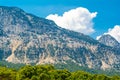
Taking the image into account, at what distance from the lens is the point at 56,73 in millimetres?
160000

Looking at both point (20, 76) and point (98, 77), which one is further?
point (98, 77)

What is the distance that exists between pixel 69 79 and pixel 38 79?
57.8ft

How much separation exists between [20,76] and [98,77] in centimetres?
4270

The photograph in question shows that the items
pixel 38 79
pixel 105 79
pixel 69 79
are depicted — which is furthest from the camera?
pixel 105 79

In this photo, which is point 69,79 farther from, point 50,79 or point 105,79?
point 105,79

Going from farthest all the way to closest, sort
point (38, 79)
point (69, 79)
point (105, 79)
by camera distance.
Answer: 1. point (105, 79)
2. point (69, 79)
3. point (38, 79)

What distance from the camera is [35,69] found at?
161875mm

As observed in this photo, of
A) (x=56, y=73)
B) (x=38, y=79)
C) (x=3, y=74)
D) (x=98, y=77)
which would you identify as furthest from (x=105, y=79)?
(x=3, y=74)

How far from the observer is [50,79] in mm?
157250

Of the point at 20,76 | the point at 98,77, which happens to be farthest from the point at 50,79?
the point at 98,77

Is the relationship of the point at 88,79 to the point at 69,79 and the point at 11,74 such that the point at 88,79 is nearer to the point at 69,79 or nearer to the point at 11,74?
the point at 69,79

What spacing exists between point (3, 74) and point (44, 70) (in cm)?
2095

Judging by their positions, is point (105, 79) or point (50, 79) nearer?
point (50, 79)

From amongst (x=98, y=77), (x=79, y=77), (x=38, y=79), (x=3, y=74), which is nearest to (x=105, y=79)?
(x=98, y=77)
